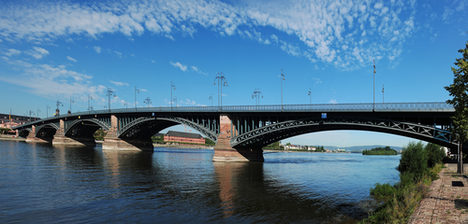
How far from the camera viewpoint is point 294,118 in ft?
170

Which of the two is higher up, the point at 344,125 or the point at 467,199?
the point at 344,125

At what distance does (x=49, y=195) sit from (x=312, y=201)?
20.3m

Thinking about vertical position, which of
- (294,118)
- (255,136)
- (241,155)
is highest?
(294,118)

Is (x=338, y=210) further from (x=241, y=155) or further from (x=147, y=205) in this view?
(x=241, y=155)

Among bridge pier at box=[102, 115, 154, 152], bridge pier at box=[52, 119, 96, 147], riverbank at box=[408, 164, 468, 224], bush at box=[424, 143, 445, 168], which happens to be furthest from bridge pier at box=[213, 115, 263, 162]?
bridge pier at box=[52, 119, 96, 147]

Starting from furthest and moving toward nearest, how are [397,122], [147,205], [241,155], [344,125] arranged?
[241,155], [344,125], [397,122], [147,205]

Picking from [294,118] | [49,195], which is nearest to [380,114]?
[294,118]

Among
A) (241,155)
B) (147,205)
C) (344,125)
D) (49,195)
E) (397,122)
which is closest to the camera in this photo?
(147,205)

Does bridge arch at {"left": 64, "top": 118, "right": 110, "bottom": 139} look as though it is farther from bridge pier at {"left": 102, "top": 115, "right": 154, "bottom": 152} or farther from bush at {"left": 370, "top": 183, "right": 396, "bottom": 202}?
bush at {"left": 370, "top": 183, "right": 396, "bottom": 202}

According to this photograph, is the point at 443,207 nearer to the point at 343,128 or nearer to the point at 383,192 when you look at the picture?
the point at 383,192

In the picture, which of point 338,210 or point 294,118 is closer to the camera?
point 338,210

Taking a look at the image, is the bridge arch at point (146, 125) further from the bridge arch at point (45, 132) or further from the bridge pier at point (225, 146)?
the bridge arch at point (45, 132)

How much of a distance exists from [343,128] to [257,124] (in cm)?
1710

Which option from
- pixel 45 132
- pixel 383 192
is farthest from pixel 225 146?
pixel 45 132
